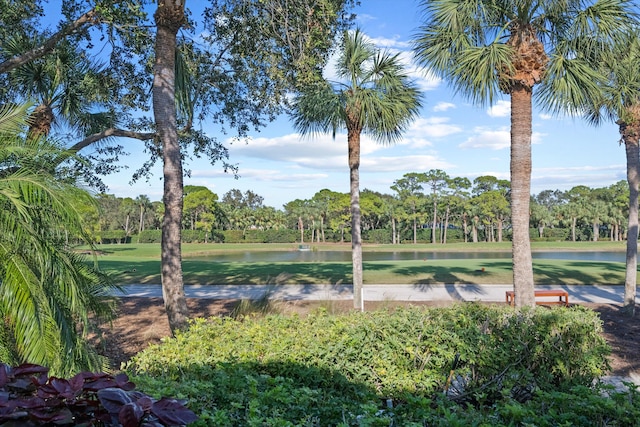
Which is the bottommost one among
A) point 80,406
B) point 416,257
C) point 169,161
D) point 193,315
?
point 416,257

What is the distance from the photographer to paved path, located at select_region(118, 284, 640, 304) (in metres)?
12.1

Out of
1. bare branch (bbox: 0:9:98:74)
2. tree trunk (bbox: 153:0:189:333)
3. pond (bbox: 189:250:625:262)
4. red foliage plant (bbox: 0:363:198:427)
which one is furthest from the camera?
pond (bbox: 189:250:625:262)

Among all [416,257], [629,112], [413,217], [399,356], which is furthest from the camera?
[413,217]

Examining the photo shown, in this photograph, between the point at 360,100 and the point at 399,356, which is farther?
the point at 360,100

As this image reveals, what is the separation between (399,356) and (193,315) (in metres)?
6.81

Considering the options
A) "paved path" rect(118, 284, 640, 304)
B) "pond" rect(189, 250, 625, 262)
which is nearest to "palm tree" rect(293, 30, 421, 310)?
"paved path" rect(118, 284, 640, 304)

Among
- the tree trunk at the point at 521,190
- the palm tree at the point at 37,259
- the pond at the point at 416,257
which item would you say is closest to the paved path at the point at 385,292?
the tree trunk at the point at 521,190

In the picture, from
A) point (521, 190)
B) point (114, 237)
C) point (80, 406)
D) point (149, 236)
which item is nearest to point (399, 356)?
point (80, 406)

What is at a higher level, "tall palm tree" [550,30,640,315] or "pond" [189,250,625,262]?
"tall palm tree" [550,30,640,315]

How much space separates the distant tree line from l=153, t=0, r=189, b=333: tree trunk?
159 feet

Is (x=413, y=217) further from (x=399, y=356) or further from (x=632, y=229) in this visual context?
(x=399, y=356)

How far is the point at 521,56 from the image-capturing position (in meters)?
7.96

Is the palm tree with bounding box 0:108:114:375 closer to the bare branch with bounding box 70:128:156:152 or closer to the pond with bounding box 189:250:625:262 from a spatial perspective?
the bare branch with bounding box 70:128:156:152

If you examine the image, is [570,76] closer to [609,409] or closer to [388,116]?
[388,116]
